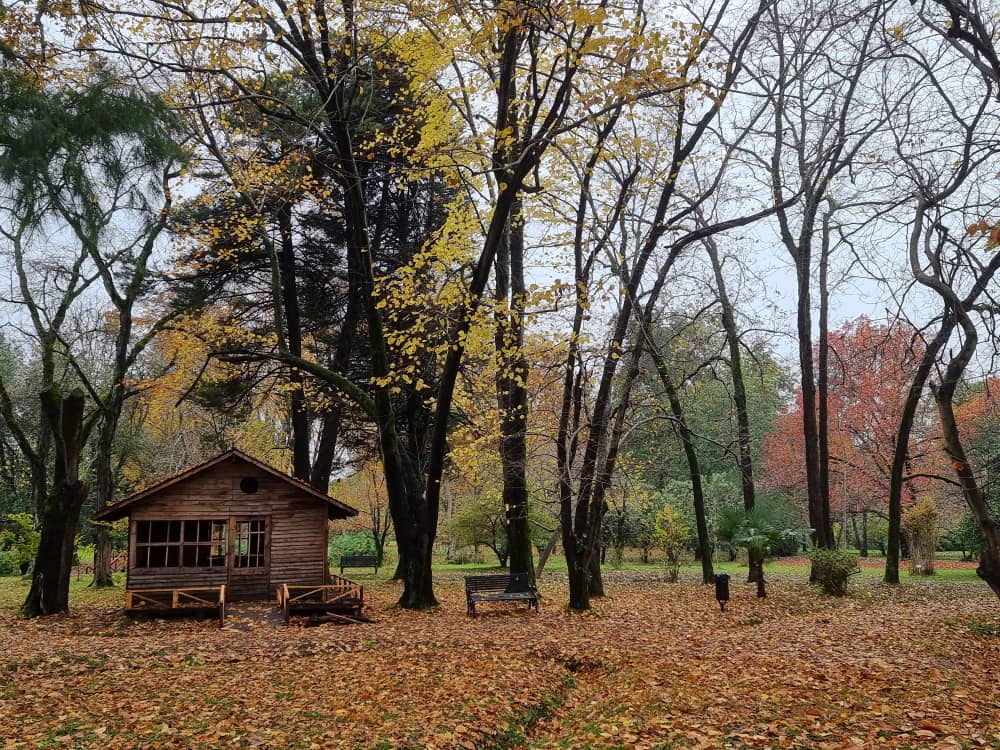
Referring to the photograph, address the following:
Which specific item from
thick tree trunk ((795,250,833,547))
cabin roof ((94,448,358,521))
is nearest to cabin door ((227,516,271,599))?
cabin roof ((94,448,358,521))

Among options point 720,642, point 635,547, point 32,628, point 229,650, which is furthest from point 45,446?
point 635,547

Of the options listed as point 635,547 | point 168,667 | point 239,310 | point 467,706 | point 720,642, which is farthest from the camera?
point 635,547

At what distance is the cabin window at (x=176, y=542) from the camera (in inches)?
632

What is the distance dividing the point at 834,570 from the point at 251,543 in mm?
14495

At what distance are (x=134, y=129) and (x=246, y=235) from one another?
6.67m

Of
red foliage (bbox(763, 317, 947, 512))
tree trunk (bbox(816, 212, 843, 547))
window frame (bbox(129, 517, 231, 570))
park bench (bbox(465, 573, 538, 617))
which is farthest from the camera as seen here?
red foliage (bbox(763, 317, 947, 512))

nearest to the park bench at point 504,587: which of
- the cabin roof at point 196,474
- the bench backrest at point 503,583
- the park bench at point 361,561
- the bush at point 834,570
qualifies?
the bench backrest at point 503,583

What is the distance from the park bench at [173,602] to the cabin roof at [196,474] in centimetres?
195

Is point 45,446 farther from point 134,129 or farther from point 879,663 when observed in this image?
point 879,663

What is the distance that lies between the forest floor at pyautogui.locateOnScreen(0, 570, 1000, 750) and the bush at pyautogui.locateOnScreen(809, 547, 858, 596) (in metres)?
2.27

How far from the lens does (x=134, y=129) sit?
33.1ft

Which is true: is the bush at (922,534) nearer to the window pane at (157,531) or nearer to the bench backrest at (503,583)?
the bench backrest at (503,583)

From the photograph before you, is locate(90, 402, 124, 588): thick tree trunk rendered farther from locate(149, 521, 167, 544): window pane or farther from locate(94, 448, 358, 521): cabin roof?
locate(94, 448, 358, 521): cabin roof

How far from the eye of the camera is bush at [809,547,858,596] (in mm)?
16047
